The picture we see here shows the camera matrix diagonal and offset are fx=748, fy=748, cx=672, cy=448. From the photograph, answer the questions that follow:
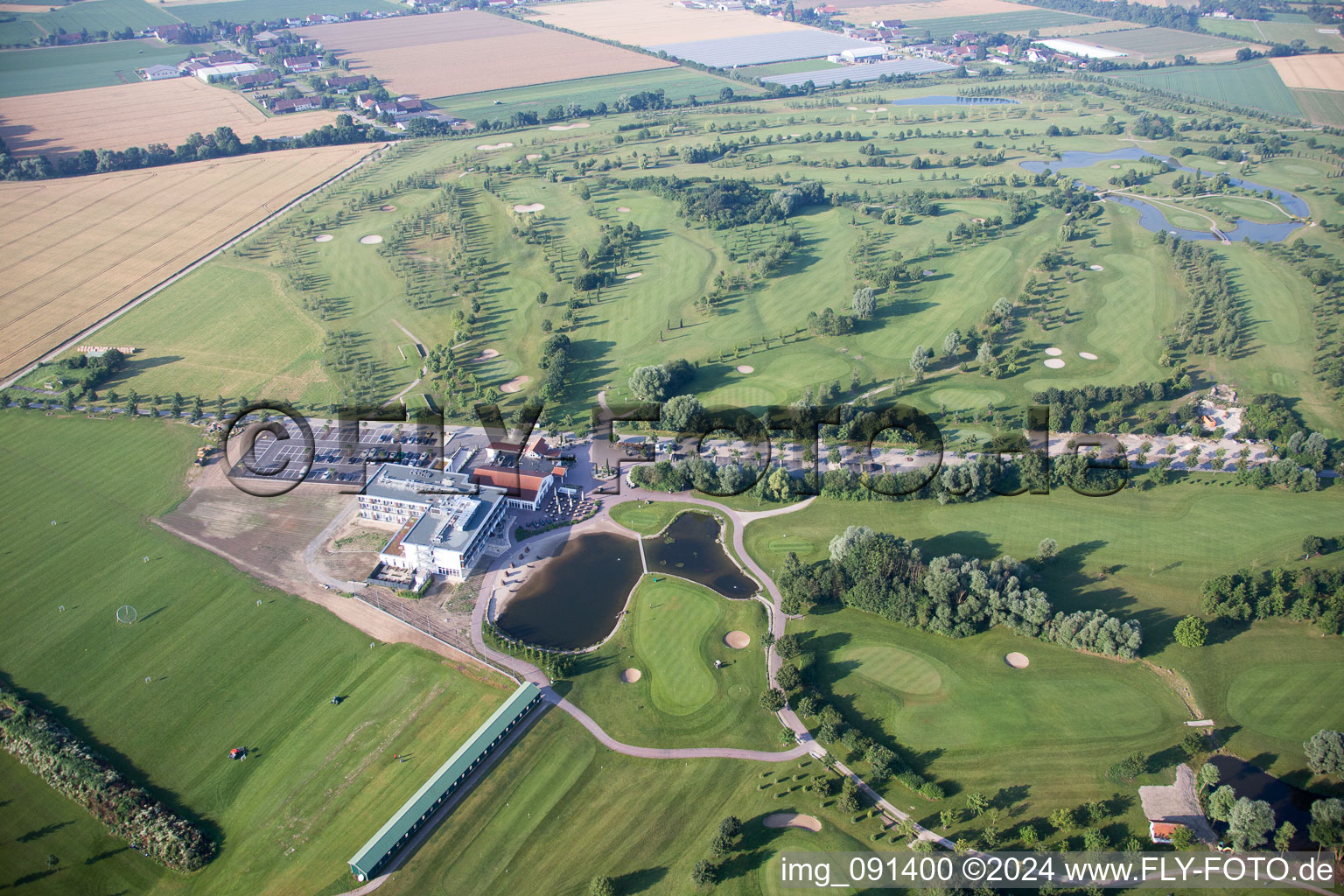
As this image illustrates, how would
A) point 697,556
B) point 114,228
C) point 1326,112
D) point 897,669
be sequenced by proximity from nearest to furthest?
1. point 897,669
2. point 697,556
3. point 114,228
4. point 1326,112

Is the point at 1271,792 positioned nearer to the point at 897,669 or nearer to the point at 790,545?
the point at 897,669

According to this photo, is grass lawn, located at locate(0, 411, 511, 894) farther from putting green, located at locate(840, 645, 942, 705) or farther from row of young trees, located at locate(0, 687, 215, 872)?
putting green, located at locate(840, 645, 942, 705)

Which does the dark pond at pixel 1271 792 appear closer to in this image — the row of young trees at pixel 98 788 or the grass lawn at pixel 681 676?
the grass lawn at pixel 681 676

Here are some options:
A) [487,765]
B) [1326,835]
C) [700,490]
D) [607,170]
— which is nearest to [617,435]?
[700,490]

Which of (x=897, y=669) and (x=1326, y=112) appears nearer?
(x=897, y=669)

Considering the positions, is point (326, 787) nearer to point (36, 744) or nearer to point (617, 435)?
point (36, 744)

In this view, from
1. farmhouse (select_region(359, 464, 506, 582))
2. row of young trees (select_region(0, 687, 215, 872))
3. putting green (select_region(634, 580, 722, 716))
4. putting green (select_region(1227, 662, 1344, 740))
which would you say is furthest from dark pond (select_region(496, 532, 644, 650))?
putting green (select_region(1227, 662, 1344, 740))

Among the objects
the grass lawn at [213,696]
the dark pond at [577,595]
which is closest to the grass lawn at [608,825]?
the grass lawn at [213,696]

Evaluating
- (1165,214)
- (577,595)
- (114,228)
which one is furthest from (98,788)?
(1165,214)
